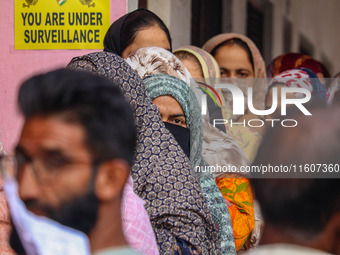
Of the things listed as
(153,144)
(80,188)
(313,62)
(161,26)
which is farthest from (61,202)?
(313,62)

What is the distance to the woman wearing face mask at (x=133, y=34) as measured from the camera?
3232 millimetres

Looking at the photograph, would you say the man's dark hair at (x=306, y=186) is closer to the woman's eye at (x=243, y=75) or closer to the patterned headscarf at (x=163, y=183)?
the patterned headscarf at (x=163, y=183)

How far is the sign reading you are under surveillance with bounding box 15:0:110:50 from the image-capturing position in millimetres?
3434

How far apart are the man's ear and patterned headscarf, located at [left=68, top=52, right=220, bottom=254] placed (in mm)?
997

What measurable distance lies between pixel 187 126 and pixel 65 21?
109 cm

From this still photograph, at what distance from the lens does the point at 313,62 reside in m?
5.34

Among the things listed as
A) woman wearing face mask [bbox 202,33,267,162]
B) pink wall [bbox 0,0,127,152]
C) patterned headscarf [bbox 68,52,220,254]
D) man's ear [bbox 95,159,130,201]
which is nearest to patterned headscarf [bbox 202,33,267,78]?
woman wearing face mask [bbox 202,33,267,162]

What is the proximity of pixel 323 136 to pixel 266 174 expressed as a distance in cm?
15

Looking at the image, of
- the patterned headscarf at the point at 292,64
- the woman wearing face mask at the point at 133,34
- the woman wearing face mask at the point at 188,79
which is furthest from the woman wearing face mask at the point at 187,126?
the patterned headscarf at the point at 292,64

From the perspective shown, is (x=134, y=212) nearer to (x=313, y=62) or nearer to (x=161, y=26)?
(x=161, y=26)

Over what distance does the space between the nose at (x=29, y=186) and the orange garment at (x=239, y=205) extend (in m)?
1.77

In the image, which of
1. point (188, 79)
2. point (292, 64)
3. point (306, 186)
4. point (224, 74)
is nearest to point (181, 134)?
point (188, 79)

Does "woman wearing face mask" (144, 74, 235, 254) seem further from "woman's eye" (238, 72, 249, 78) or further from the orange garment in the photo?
"woman's eye" (238, 72, 249, 78)

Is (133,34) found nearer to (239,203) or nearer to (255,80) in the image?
(239,203)
